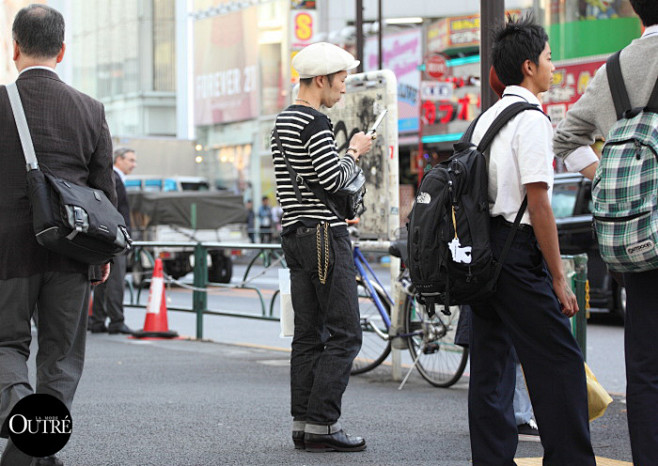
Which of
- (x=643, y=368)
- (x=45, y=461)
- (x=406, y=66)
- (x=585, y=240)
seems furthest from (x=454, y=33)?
(x=643, y=368)

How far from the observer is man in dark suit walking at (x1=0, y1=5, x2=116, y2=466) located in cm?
435

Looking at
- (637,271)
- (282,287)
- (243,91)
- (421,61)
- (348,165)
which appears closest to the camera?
(637,271)

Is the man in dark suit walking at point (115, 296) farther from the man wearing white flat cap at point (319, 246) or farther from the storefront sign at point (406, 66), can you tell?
the storefront sign at point (406, 66)

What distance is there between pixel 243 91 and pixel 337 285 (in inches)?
1675

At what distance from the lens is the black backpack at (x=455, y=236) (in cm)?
411

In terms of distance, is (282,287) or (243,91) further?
(243,91)

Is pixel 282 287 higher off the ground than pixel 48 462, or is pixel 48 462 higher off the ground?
pixel 282 287

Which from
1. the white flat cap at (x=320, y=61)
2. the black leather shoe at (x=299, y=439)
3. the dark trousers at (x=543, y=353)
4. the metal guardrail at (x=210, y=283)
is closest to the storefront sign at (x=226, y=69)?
the metal guardrail at (x=210, y=283)

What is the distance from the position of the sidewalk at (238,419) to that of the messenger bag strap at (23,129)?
1.66 meters

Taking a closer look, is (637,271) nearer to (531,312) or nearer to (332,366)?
(531,312)

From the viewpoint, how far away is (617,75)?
12.7 ft

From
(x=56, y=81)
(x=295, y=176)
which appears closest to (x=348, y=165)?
(x=295, y=176)

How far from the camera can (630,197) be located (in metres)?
3.65

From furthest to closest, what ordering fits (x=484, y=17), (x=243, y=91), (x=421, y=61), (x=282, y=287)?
(x=243, y=91)
(x=421, y=61)
(x=484, y=17)
(x=282, y=287)
